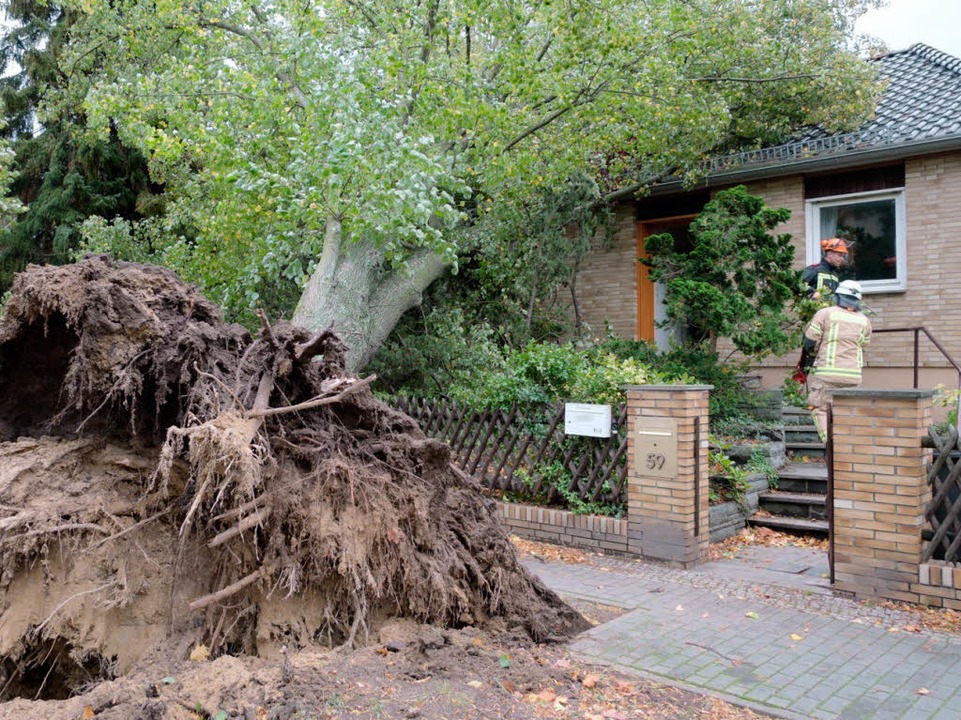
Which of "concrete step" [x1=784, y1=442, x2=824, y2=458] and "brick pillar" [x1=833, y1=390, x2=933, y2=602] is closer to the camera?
"brick pillar" [x1=833, y1=390, x2=933, y2=602]

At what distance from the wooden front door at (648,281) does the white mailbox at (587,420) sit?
803 centimetres

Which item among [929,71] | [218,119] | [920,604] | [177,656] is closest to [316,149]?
[218,119]

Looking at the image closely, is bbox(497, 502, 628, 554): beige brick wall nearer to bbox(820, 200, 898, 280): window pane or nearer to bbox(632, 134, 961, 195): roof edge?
bbox(820, 200, 898, 280): window pane

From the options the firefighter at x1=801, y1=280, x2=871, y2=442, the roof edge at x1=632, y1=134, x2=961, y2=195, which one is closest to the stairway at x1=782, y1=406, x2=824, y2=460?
the firefighter at x1=801, y1=280, x2=871, y2=442

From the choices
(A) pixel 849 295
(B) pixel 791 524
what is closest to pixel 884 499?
(B) pixel 791 524

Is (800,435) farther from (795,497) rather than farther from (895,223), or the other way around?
(895,223)

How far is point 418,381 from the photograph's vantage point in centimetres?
1220

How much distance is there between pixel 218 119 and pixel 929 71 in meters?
13.8

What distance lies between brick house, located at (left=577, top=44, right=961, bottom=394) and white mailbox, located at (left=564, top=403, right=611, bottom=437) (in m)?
6.44

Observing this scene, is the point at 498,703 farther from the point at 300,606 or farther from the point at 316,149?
the point at 316,149

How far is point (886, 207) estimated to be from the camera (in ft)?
44.0

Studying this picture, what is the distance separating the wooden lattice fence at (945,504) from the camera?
5.80 metres

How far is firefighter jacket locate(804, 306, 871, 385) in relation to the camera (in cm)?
873

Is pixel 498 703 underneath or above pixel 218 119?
underneath
